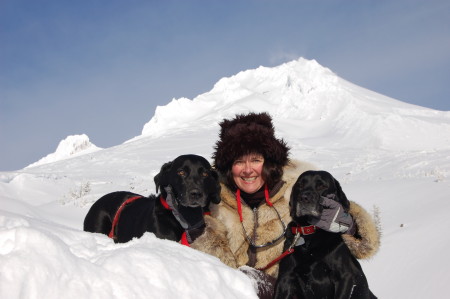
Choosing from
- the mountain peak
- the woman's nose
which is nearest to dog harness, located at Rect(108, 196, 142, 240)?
the woman's nose

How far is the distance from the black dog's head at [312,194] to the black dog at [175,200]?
38.6 inches

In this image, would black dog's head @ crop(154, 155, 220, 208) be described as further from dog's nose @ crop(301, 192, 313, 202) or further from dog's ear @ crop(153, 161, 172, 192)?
dog's nose @ crop(301, 192, 313, 202)

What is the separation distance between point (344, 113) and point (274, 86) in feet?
54.6

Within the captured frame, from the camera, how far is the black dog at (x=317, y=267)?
2770 mm

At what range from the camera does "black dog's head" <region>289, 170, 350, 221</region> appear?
295 centimetres

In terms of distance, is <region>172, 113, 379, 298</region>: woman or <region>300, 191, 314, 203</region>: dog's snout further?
<region>172, 113, 379, 298</region>: woman

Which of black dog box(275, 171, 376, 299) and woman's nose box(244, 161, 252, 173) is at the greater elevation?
woman's nose box(244, 161, 252, 173)

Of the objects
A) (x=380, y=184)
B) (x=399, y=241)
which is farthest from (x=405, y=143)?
(x=399, y=241)

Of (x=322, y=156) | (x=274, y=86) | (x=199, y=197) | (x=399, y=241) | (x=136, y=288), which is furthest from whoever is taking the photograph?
(x=274, y=86)

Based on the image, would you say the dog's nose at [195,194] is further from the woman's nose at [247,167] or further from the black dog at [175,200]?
the woman's nose at [247,167]

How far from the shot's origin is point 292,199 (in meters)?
3.18

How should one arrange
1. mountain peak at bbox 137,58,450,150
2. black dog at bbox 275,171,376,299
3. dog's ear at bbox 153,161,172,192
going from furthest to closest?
mountain peak at bbox 137,58,450,150 → dog's ear at bbox 153,161,172,192 → black dog at bbox 275,171,376,299

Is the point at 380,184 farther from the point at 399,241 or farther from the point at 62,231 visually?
the point at 62,231

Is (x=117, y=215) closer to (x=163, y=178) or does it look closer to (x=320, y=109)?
(x=163, y=178)
